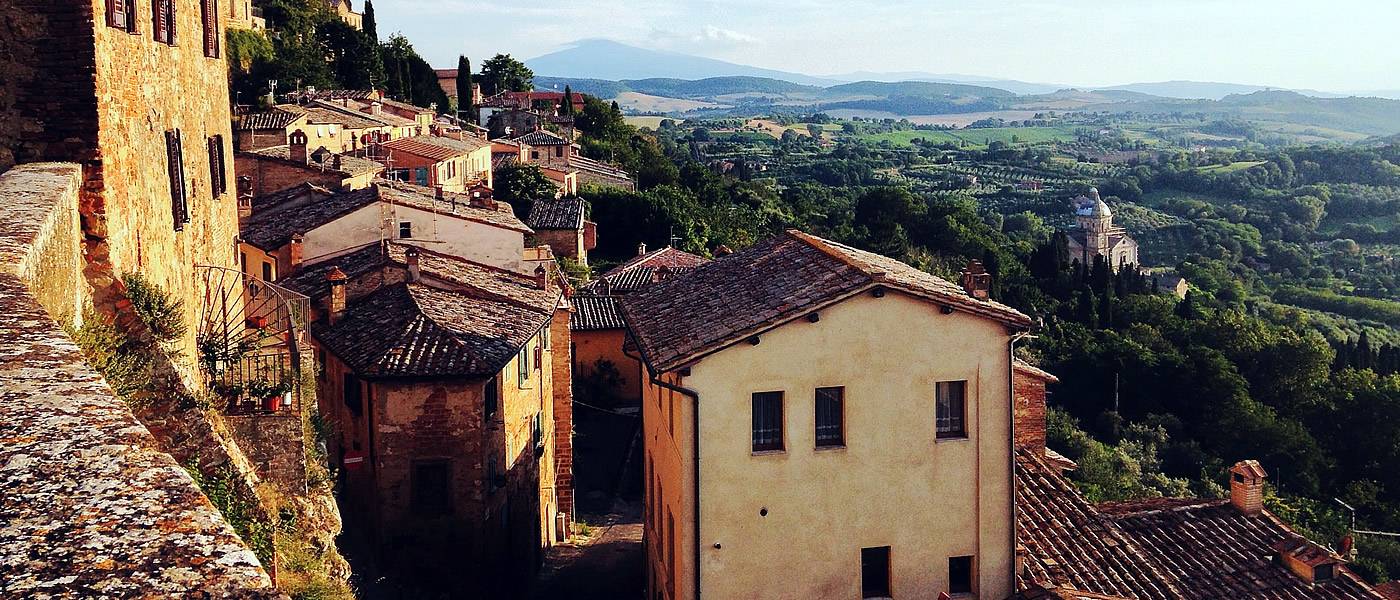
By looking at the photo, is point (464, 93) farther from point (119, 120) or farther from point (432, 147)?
point (119, 120)

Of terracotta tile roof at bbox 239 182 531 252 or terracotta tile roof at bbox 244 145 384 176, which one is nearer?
terracotta tile roof at bbox 239 182 531 252

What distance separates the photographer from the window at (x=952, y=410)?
1495 cm

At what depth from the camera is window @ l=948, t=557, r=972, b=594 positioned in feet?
49.5

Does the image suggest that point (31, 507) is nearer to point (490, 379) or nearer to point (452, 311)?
Result: point (490, 379)

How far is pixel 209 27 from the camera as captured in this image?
46.7ft

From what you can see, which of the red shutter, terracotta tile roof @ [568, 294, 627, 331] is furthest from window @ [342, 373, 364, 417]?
terracotta tile roof @ [568, 294, 627, 331]

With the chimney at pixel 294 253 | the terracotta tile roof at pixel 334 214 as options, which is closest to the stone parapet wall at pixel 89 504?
the chimney at pixel 294 253

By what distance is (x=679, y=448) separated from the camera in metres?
14.7

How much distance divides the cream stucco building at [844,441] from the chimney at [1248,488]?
820cm

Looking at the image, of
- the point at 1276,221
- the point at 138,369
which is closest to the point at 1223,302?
the point at 1276,221

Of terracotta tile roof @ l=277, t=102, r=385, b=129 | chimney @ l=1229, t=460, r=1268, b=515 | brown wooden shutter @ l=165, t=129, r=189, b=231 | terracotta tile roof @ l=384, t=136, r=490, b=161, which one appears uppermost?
terracotta tile roof @ l=277, t=102, r=385, b=129

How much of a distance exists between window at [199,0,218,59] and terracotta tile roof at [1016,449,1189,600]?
1131 centimetres

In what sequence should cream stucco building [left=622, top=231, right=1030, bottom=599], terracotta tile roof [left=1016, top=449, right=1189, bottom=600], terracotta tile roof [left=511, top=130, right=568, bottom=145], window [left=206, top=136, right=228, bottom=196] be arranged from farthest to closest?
terracotta tile roof [left=511, top=130, right=568, bottom=145], terracotta tile roof [left=1016, top=449, right=1189, bottom=600], cream stucco building [left=622, top=231, right=1030, bottom=599], window [left=206, top=136, right=228, bottom=196]

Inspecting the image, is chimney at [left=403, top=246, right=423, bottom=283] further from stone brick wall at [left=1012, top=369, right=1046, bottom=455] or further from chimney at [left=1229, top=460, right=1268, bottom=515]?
chimney at [left=1229, top=460, right=1268, bottom=515]
